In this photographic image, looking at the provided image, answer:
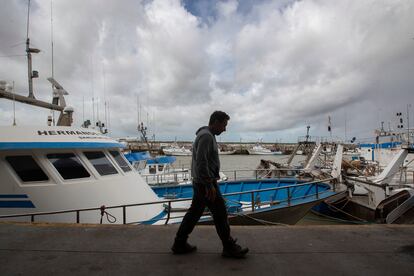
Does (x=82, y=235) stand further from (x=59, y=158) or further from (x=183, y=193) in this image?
(x=183, y=193)

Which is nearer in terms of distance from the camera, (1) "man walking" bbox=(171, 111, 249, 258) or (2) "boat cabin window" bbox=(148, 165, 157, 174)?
(1) "man walking" bbox=(171, 111, 249, 258)

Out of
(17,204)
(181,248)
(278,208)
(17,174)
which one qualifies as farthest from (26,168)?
(278,208)

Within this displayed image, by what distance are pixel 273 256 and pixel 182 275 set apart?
3.58 feet

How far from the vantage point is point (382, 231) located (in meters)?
3.67

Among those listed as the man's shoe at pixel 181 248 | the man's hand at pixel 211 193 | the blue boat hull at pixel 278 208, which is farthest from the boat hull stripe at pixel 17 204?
the man's hand at pixel 211 193

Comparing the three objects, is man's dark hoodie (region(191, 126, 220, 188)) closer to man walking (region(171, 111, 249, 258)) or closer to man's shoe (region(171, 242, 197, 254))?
man walking (region(171, 111, 249, 258))

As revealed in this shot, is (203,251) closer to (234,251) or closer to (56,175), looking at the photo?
(234,251)

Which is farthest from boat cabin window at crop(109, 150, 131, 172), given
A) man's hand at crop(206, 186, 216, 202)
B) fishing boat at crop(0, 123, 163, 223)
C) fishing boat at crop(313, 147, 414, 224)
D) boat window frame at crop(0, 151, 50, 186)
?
fishing boat at crop(313, 147, 414, 224)

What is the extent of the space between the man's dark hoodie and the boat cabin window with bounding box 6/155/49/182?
4.36m

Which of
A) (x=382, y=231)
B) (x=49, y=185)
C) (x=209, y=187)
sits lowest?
(x=382, y=231)

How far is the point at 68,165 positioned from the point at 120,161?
1.50 metres

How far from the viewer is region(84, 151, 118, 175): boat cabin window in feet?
20.1

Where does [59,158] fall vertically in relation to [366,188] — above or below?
above

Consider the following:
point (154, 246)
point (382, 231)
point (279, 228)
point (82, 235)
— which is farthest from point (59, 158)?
point (382, 231)
